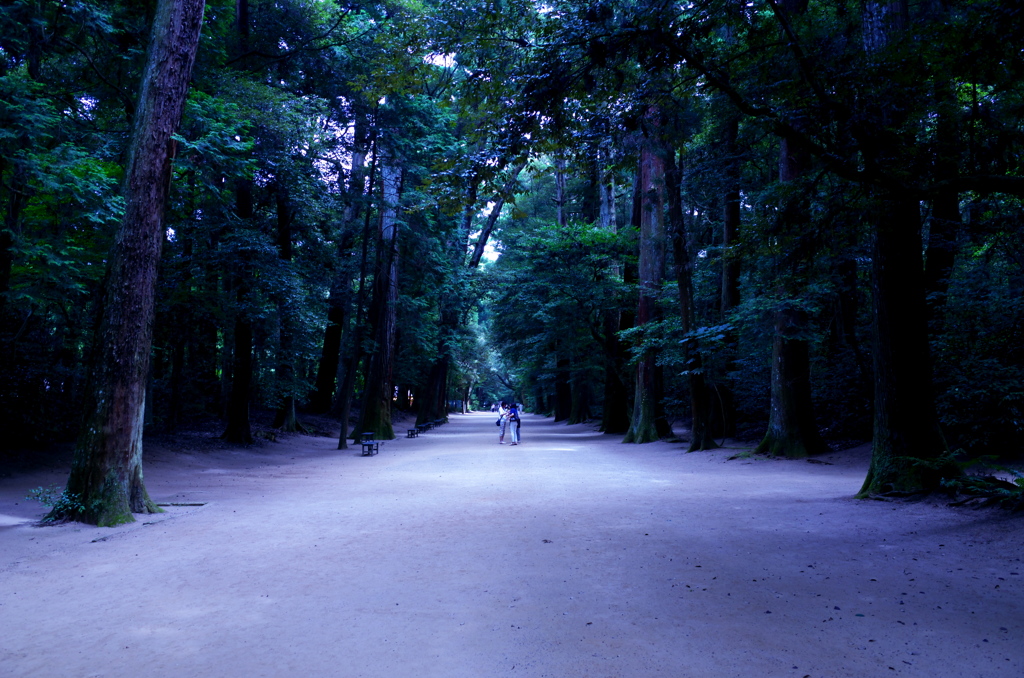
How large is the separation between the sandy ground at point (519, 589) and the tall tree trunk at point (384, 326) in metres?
13.4

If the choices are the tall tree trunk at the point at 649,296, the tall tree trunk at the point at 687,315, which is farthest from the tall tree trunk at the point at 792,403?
the tall tree trunk at the point at 649,296

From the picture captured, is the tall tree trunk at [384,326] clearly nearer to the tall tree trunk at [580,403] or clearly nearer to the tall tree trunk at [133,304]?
the tall tree trunk at [133,304]

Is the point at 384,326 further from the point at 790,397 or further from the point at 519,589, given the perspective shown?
the point at 519,589

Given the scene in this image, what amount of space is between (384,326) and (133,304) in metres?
15.5

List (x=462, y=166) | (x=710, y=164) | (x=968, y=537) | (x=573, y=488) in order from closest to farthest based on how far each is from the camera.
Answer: (x=968, y=537) → (x=462, y=166) → (x=573, y=488) → (x=710, y=164)

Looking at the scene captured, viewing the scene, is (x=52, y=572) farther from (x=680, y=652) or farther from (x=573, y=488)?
(x=573, y=488)

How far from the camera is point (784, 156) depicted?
1527 cm

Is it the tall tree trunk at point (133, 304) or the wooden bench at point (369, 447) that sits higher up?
the tall tree trunk at point (133, 304)

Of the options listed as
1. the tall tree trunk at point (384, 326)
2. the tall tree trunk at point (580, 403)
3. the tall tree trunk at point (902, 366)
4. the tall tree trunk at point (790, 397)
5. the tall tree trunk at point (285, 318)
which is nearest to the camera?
the tall tree trunk at point (902, 366)

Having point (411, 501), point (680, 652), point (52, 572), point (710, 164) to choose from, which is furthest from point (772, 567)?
point (710, 164)

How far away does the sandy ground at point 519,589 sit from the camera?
3547mm

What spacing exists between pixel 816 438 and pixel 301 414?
78.9 feet

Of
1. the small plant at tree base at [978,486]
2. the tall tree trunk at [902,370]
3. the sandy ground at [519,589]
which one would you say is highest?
the tall tree trunk at [902,370]

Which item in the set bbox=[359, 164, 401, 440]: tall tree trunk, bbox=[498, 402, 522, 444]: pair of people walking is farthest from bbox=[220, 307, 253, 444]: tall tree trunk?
bbox=[498, 402, 522, 444]: pair of people walking
